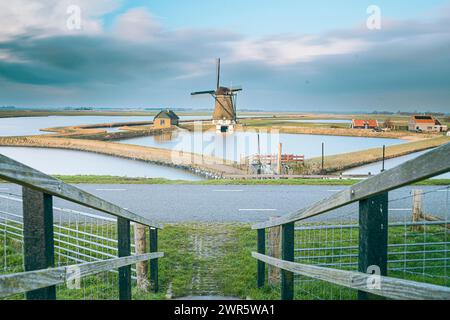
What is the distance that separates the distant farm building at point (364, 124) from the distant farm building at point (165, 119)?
17.2 meters

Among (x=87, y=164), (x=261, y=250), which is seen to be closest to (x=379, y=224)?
(x=261, y=250)

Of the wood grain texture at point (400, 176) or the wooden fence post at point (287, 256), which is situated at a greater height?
the wood grain texture at point (400, 176)

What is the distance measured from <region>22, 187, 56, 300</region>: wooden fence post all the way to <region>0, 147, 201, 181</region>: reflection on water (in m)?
16.4

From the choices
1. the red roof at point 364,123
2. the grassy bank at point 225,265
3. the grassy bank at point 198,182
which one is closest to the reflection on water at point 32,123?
the grassy bank at point 198,182

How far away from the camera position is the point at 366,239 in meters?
2.43

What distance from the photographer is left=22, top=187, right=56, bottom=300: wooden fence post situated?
8.31 feet

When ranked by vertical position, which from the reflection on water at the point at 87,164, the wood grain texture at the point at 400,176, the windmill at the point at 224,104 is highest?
the windmill at the point at 224,104

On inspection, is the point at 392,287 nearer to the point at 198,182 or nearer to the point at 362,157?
the point at 198,182

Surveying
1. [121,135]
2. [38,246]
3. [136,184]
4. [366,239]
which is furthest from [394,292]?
[121,135]

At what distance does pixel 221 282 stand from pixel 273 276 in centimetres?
84

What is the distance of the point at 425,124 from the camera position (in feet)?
90.4

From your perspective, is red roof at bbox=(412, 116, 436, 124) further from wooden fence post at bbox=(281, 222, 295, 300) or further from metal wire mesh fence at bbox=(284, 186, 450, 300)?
wooden fence post at bbox=(281, 222, 295, 300)

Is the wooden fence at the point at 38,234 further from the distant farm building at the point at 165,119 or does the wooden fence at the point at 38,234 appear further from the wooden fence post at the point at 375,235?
the distant farm building at the point at 165,119

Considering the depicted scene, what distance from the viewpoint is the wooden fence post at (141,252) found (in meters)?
5.79
